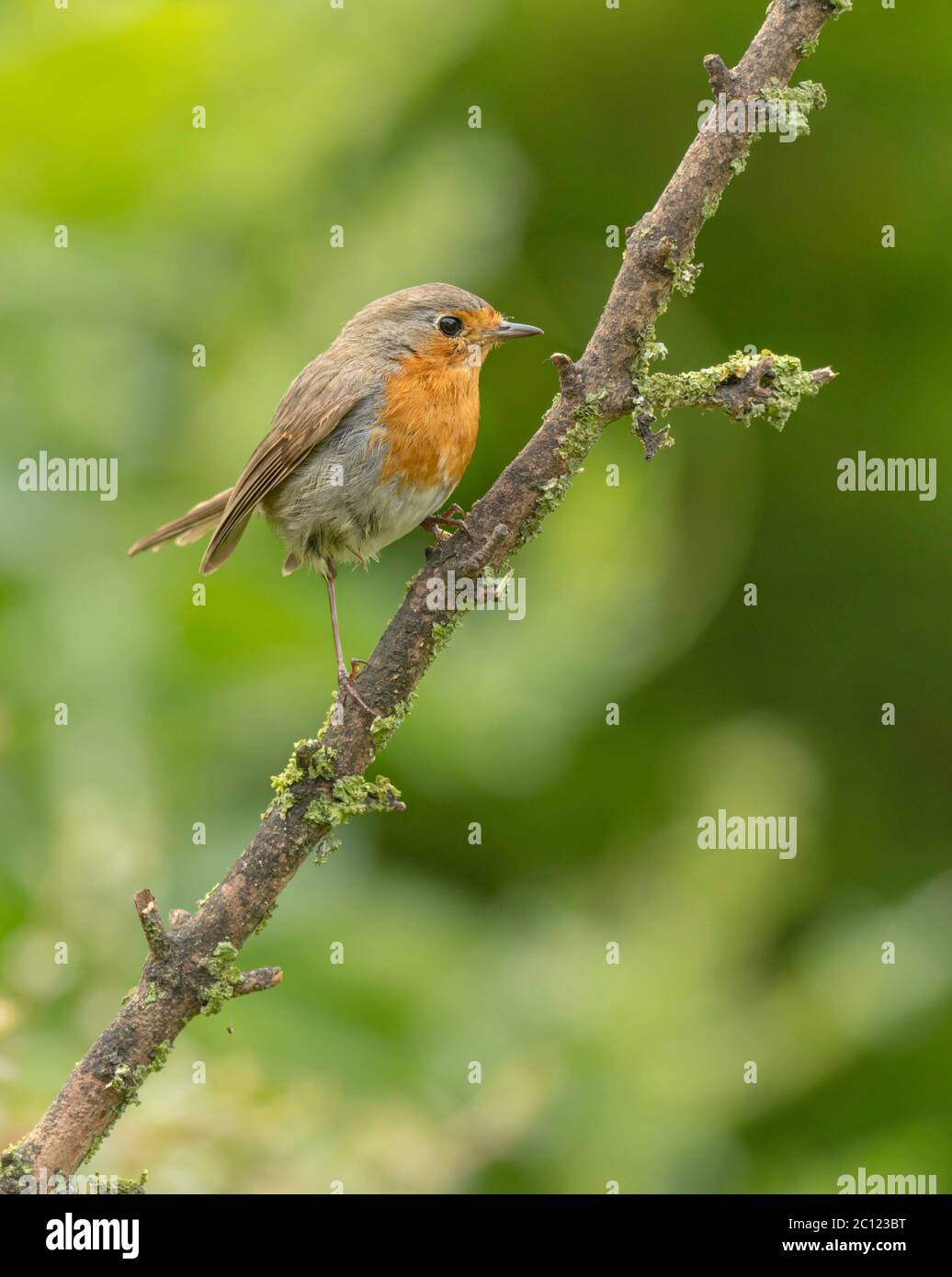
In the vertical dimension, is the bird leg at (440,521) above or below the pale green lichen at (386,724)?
above

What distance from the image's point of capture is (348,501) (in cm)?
399

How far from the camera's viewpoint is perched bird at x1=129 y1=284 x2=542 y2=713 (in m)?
3.92

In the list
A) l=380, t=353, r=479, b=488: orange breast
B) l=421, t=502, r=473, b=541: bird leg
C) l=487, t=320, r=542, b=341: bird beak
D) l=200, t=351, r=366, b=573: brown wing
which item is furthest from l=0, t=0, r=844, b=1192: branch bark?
l=487, t=320, r=542, b=341: bird beak

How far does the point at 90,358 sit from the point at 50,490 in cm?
46

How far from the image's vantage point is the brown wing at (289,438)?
403 centimetres

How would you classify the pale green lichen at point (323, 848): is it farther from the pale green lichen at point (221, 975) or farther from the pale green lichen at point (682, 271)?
the pale green lichen at point (682, 271)

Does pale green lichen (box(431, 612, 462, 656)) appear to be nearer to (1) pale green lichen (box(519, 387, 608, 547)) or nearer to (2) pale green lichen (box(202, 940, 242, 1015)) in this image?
A: (1) pale green lichen (box(519, 387, 608, 547))

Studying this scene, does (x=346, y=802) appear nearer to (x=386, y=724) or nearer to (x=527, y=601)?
(x=386, y=724)

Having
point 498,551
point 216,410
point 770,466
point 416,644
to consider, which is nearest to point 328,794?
point 416,644

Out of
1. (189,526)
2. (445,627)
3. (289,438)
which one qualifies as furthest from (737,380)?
(189,526)

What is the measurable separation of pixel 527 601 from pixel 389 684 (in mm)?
2105

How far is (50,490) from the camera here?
14.8 feet

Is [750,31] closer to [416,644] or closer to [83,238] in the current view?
[83,238]

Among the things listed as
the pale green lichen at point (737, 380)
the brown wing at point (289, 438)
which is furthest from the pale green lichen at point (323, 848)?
the brown wing at point (289, 438)
